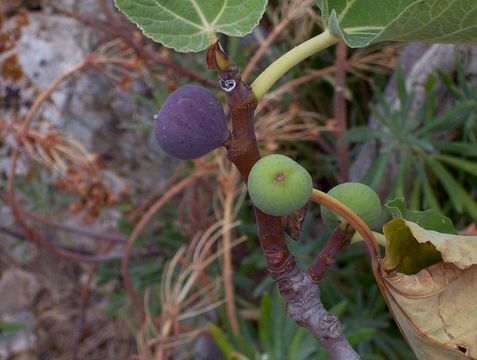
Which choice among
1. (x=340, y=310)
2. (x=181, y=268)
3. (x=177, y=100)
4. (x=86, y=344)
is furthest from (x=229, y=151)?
(x=86, y=344)

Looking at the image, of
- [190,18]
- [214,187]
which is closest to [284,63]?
[190,18]

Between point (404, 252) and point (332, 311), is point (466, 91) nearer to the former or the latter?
point (332, 311)

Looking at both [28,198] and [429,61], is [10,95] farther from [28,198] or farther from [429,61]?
[429,61]

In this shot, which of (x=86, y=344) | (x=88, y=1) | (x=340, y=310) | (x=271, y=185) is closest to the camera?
(x=271, y=185)

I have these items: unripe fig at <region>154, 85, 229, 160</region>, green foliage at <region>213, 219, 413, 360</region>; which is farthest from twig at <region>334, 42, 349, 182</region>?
unripe fig at <region>154, 85, 229, 160</region>

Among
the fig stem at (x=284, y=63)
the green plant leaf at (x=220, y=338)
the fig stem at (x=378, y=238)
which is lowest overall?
the green plant leaf at (x=220, y=338)

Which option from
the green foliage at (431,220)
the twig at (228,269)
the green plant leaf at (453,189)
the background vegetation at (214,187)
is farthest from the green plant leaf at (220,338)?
the green foliage at (431,220)

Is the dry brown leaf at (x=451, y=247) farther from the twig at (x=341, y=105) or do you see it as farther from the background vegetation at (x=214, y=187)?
the twig at (x=341, y=105)
